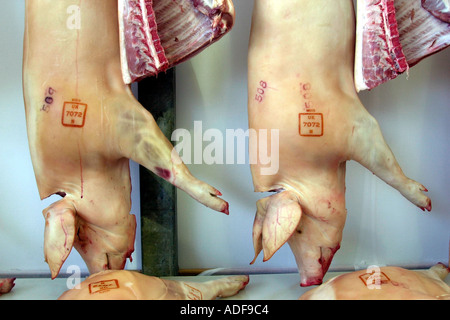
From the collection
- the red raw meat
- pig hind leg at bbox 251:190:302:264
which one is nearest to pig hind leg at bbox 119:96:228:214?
pig hind leg at bbox 251:190:302:264

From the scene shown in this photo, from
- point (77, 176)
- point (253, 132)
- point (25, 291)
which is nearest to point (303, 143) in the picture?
point (253, 132)

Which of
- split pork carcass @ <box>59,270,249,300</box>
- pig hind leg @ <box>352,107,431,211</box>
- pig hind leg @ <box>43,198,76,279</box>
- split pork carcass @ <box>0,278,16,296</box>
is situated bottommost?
split pork carcass @ <box>0,278,16,296</box>

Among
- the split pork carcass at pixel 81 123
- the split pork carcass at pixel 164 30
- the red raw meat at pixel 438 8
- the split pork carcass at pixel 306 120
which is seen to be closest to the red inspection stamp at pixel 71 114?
the split pork carcass at pixel 81 123

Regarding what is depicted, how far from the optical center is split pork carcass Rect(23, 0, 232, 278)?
1009 millimetres

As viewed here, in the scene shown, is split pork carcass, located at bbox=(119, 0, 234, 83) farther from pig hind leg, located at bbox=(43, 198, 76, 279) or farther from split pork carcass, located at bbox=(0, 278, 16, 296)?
split pork carcass, located at bbox=(0, 278, 16, 296)

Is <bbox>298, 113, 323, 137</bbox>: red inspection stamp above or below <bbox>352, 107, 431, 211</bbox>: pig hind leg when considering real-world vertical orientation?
above

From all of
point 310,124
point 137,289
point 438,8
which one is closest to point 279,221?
point 310,124

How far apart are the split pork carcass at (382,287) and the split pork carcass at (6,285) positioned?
0.73 meters

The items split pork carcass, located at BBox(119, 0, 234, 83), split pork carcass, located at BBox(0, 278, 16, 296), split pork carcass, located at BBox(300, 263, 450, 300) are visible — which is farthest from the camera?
split pork carcass, located at BBox(0, 278, 16, 296)

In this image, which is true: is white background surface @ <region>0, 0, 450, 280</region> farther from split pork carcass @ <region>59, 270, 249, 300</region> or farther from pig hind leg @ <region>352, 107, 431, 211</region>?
split pork carcass @ <region>59, 270, 249, 300</region>

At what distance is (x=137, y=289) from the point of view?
3.07 ft

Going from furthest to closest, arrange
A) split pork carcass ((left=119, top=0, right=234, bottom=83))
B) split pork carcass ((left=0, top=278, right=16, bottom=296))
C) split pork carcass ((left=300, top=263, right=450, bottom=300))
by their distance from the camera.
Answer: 1. split pork carcass ((left=0, top=278, right=16, bottom=296))
2. split pork carcass ((left=119, top=0, right=234, bottom=83))
3. split pork carcass ((left=300, top=263, right=450, bottom=300))

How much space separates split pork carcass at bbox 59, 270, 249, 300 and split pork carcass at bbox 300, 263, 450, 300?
0.77 feet

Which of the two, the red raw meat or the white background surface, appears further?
the white background surface
